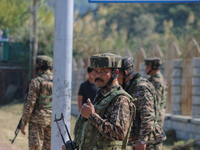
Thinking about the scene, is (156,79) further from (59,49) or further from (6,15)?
(6,15)

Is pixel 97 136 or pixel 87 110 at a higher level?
pixel 87 110

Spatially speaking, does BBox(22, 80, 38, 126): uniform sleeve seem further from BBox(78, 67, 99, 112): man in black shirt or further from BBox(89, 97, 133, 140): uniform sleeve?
BBox(89, 97, 133, 140): uniform sleeve

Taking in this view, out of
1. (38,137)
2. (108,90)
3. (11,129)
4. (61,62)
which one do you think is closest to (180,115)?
(11,129)

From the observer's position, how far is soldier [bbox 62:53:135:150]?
3.40 m

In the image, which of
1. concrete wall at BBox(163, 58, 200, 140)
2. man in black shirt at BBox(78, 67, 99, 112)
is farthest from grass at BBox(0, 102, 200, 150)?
man in black shirt at BBox(78, 67, 99, 112)

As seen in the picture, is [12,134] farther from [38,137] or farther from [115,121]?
[115,121]

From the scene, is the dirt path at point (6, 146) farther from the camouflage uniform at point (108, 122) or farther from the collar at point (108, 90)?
the collar at point (108, 90)

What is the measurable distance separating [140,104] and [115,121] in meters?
1.21

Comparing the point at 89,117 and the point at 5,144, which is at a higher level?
the point at 89,117

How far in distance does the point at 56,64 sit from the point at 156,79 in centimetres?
243

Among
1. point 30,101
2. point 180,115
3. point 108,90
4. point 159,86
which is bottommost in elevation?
point 180,115

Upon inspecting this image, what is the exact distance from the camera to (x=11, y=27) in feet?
86.4

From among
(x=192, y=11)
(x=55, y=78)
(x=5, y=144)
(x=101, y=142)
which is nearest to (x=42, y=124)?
(x=55, y=78)

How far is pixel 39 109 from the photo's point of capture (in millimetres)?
6207
